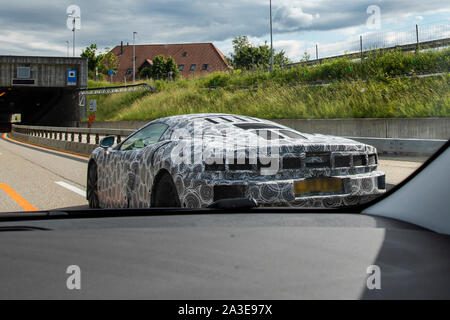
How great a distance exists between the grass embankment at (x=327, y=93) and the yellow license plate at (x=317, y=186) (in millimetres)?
4465

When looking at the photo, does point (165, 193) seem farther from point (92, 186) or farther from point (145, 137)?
point (92, 186)

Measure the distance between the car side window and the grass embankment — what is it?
4840mm

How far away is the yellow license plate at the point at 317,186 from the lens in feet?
14.8

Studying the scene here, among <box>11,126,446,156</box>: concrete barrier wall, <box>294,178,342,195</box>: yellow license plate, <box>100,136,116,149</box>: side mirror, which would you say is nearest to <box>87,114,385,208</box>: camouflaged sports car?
<box>294,178,342,195</box>: yellow license plate

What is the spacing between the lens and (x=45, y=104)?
2906 inches

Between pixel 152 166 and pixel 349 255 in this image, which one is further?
pixel 152 166

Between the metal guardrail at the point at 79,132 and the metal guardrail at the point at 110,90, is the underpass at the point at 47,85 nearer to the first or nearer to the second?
the metal guardrail at the point at 110,90

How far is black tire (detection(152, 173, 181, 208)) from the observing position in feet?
15.4

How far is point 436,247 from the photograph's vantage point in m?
1.76

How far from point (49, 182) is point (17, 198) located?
218 cm

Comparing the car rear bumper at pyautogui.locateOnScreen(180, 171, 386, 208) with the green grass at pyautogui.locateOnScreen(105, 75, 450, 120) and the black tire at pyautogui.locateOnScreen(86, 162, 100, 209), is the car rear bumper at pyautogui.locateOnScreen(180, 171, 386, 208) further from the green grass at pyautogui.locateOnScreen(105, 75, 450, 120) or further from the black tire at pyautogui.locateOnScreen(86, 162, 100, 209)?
the green grass at pyautogui.locateOnScreen(105, 75, 450, 120)


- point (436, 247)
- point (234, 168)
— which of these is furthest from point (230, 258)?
point (234, 168)

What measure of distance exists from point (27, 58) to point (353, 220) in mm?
54682
